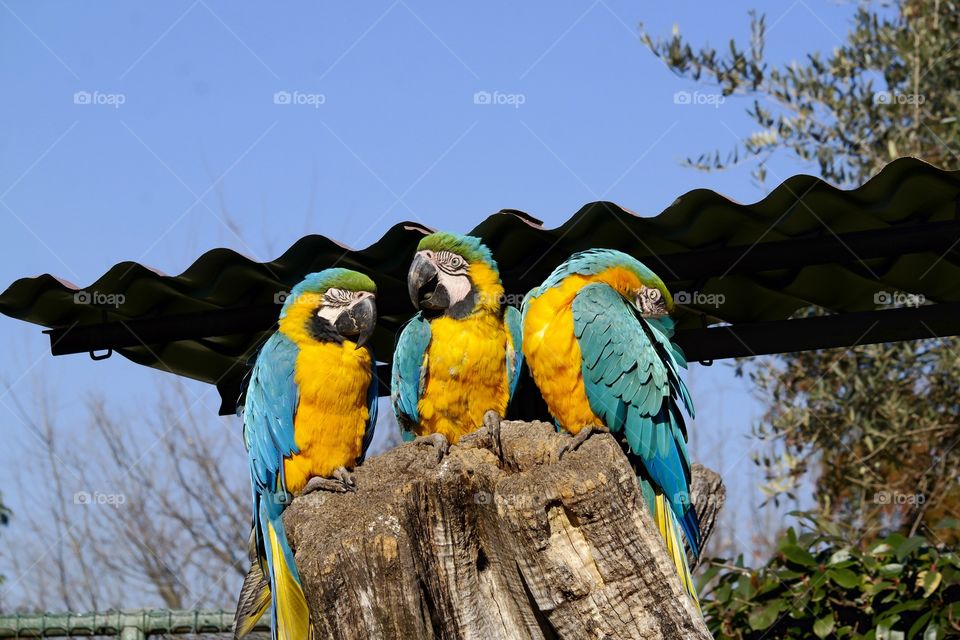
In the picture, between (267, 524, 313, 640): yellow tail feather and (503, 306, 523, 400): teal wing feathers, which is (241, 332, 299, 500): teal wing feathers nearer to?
(267, 524, 313, 640): yellow tail feather

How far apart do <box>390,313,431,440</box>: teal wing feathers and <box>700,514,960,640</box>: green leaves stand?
2291mm

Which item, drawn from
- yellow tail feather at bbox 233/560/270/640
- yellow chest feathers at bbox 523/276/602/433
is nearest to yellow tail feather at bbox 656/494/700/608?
yellow chest feathers at bbox 523/276/602/433

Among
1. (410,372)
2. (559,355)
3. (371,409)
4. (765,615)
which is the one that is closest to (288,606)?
(371,409)

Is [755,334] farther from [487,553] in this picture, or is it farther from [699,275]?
[487,553]

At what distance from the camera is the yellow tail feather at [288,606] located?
361cm

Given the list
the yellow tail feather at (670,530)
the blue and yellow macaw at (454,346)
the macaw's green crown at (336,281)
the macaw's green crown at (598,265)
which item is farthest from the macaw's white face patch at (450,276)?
the yellow tail feather at (670,530)

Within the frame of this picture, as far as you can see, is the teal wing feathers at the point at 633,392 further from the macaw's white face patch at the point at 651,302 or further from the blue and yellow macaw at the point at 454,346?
the blue and yellow macaw at the point at 454,346

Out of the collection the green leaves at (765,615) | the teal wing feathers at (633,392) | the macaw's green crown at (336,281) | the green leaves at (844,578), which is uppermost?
the macaw's green crown at (336,281)

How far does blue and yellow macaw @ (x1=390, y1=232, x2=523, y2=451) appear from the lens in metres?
3.93

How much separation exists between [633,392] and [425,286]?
925 millimetres

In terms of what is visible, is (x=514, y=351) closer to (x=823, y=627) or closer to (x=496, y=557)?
(x=496, y=557)

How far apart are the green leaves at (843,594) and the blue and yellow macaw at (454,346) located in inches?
86.3

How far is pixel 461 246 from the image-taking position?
3.98 metres

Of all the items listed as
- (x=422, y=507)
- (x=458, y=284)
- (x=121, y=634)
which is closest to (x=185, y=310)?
(x=458, y=284)
